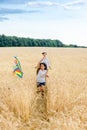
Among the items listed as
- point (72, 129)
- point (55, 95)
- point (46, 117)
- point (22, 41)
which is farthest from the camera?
point (22, 41)

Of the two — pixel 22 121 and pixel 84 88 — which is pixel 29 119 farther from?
pixel 84 88

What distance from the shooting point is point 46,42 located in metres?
81.3

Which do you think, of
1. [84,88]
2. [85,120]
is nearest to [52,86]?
[84,88]

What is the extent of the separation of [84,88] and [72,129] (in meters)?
3.82

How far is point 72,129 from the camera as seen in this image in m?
5.12

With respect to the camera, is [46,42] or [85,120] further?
[46,42]

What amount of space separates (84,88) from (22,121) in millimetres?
2864

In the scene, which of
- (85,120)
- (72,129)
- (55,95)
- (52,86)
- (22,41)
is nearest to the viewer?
(72,129)

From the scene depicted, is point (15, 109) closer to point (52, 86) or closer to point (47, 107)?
point (47, 107)

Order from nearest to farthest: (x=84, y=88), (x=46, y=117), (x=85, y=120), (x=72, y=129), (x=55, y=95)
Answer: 1. (x=72, y=129)
2. (x=85, y=120)
3. (x=46, y=117)
4. (x=55, y=95)
5. (x=84, y=88)

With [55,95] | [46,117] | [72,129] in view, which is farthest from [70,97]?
[72,129]

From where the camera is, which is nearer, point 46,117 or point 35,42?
point 46,117

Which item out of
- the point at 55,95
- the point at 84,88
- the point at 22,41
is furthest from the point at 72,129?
the point at 22,41

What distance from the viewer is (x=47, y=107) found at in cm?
688
